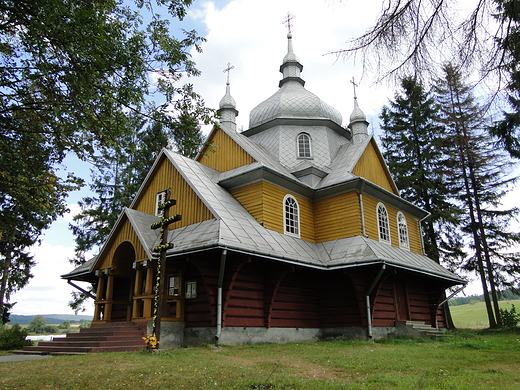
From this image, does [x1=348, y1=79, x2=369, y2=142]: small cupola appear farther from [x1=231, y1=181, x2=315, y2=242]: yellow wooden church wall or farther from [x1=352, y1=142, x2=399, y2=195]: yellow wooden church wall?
[x1=231, y1=181, x2=315, y2=242]: yellow wooden church wall

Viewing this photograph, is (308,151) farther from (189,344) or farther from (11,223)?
(11,223)

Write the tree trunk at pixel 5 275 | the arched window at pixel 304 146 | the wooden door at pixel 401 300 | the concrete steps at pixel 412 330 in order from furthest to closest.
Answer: the tree trunk at pixel 5 275, the arched window at pixel 304 146, the wooden door at pixel 401 300, the concrete steps at pixel 412 330

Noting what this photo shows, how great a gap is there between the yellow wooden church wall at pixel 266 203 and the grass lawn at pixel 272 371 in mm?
5440

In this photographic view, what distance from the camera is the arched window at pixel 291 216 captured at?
14938mm

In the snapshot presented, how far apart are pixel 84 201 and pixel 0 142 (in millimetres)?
16110

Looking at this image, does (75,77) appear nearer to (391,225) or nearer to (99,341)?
(99,341)

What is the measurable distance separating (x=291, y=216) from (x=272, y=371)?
29.6 feet

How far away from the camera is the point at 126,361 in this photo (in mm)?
7738

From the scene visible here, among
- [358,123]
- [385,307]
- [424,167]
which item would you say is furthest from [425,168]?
[385,307]

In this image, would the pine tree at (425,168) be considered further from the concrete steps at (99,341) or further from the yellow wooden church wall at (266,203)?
the concrete steps at (99,341)

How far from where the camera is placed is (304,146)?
1864cm

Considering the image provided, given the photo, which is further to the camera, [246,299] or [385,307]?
[385,307]

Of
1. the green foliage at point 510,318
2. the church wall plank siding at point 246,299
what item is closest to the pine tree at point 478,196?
the green foliage at point 510,318

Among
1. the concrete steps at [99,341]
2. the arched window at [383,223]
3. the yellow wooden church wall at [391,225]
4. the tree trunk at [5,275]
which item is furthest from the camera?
the tree trunk at [5,275]
